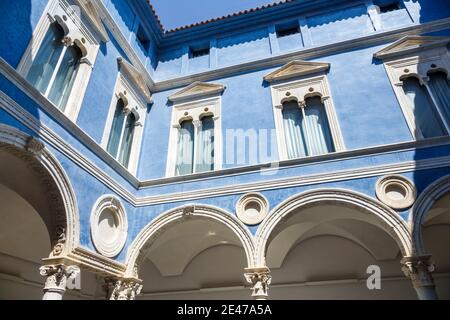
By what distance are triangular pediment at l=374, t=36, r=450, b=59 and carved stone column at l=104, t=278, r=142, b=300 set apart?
7.92 metres

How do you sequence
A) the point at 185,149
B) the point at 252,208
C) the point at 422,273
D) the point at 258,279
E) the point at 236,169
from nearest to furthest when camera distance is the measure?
the point at 422,273
the point at 258,279
the point at 252,208
the point at 236,169
the point at 185,149

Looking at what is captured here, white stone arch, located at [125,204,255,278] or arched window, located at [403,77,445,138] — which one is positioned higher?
arched window, located at [403,77,445,138]

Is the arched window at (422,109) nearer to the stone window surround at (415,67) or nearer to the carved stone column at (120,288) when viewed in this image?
the stone window surround at (415,67)

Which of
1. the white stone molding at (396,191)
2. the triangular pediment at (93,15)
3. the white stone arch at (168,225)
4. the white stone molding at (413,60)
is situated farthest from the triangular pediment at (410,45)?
the triangular pediment at (93,15)

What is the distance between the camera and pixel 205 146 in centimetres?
820

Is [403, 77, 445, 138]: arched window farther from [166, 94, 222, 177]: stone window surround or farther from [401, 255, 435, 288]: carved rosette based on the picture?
[166, 94, 222, 177]: stone window surround

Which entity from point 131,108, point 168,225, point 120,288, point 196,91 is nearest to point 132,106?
point 131,108

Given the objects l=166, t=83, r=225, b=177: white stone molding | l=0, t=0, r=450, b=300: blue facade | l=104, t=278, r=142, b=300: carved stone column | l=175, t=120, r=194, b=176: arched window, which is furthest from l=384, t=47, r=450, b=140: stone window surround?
l=104, t=278, r=142, b=300: carved stone column

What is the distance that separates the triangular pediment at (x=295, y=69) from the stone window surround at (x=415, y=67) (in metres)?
1.59

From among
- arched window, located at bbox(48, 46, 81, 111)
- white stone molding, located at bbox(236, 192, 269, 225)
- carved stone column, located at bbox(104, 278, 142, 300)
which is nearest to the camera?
arched window, located at bbox(48, 46, 81, 111)

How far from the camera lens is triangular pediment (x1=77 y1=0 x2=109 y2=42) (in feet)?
22.9

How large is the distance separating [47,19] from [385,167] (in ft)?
23.3

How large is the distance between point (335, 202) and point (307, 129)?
2.10 meters

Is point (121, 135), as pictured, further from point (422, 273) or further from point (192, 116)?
point (422, 273)
